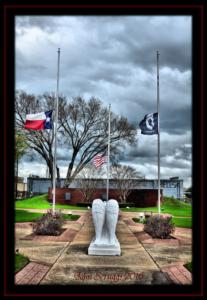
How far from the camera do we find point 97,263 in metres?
8.75

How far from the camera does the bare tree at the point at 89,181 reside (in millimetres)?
40719

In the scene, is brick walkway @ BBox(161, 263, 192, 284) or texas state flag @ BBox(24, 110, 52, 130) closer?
brick walkway @ BBox(161, 263, 192, 284)

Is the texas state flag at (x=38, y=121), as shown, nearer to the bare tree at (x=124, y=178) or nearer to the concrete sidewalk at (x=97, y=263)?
the concrete sidewalk at (x=97, y=263)

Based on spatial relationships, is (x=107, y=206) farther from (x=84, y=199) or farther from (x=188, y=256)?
(x=84, y=199)

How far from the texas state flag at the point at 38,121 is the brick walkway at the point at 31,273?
7325 millimetres

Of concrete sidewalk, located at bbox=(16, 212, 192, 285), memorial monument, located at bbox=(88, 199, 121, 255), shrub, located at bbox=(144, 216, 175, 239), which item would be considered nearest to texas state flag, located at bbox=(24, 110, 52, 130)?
concrete sidewalk, located at bbox=(16, 212, 192, 285)

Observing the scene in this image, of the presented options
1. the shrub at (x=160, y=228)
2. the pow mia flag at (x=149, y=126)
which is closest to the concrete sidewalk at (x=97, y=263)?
the shrub at (x=160, y=228)

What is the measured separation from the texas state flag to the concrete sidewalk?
4324 millimetres

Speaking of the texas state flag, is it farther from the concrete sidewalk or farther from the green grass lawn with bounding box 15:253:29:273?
the green grass lawn with bounding box 15:253:29:273

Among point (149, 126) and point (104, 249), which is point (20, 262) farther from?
point (149, 126)

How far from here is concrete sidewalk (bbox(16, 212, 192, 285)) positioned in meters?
7.29

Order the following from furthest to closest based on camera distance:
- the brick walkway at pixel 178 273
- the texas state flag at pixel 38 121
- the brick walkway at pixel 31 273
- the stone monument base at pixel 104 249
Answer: the texas state flag at pixel 38 121 → the stone monument base at pixel 104 249 → the brick walkway at pixel 178 273 → the brick walkway at pixel 31 273
